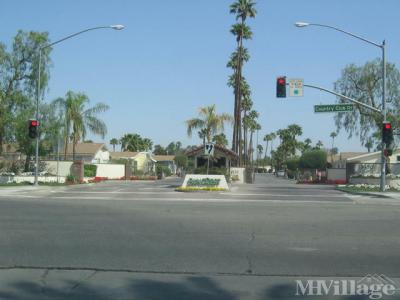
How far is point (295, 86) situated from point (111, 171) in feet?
119

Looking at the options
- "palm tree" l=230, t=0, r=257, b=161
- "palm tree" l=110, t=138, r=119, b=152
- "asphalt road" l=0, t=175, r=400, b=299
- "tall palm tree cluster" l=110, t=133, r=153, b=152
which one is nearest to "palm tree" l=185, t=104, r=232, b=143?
"palm tree" l=230, t=0, r=257, b=161

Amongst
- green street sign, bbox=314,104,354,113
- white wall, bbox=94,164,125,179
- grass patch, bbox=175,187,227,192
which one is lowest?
grass patch, bbox=175,187,227,192

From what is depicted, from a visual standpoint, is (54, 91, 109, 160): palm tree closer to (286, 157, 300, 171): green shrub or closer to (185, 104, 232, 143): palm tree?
(185, 104, 232, 143): palm tree

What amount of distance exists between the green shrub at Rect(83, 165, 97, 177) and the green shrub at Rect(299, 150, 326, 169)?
42.3 metres

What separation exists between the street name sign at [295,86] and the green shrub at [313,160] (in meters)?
57.8

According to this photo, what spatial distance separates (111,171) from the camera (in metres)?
61.8

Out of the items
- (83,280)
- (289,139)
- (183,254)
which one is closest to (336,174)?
(183,254)

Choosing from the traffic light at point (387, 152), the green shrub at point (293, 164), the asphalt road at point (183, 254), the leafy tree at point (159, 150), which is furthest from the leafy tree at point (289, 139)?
the asphalt road at point (183, 254)

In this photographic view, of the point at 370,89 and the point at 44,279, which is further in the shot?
the point at 370,89

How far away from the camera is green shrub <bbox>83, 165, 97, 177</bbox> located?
169 ft

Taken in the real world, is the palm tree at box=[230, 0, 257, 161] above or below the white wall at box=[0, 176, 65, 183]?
above

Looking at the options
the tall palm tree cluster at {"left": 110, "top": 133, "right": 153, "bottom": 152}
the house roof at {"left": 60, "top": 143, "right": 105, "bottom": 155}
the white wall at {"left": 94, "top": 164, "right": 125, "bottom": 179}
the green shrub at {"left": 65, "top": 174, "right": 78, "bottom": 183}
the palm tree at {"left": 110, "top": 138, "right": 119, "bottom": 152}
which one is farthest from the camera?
the palm tree at {"left": 110, "top": 138, "right": 119, "bottom": 152}

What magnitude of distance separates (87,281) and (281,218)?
29.6 ft

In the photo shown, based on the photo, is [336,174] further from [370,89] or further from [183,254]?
[183,254]
